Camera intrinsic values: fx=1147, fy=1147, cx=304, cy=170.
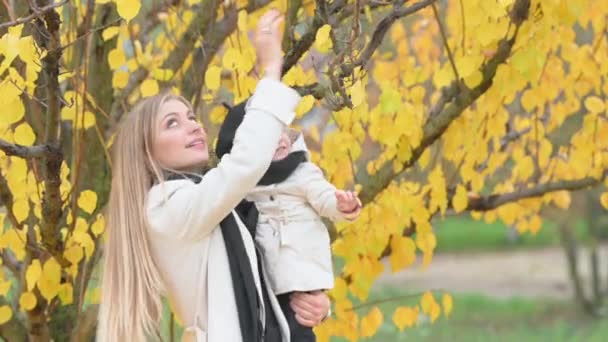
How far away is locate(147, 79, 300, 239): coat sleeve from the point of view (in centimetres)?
254

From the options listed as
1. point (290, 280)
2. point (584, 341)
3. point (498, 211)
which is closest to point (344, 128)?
point (290, 280)

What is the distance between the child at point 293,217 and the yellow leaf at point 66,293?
96cm

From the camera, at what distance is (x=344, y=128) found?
3.61 m

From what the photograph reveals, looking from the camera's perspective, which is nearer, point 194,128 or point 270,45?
point 270,45

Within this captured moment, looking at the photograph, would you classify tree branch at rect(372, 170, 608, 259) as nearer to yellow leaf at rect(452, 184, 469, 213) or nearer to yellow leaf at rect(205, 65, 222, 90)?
yellow leaf at rect(452, 184, 469, 213)

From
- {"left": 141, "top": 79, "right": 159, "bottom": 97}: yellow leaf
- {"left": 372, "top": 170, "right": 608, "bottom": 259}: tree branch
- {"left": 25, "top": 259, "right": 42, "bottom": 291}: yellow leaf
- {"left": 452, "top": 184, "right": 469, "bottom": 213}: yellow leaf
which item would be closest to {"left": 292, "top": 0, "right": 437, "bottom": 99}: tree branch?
{"left": 141, "top": 79, "right": 159, "bottom": 97}: yellow leaf

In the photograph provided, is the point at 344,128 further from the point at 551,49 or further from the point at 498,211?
the point at 498,211

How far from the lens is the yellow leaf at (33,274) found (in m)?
3.31

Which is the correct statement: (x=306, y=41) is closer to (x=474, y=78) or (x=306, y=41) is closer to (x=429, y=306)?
(x=474, y=78)

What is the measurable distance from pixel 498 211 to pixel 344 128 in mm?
1432

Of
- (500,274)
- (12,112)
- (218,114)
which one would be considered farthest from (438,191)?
(500,274)

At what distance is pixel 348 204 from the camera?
2627 millimetres

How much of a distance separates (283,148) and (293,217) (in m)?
0.17

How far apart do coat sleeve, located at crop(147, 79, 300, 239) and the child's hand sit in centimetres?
19
